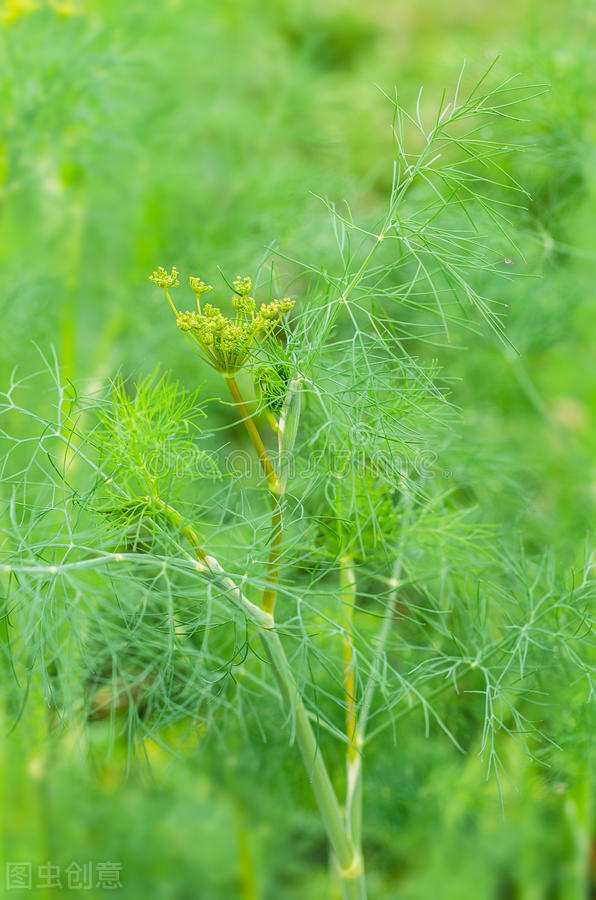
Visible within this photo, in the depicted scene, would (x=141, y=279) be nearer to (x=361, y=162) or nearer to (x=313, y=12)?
(x=361, y=162)

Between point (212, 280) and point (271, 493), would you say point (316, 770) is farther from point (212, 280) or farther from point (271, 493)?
point (212, 280)

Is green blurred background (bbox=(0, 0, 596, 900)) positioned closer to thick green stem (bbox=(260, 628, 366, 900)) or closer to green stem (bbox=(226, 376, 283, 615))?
thick green stem (bbox=(260, 628, 366, 900))

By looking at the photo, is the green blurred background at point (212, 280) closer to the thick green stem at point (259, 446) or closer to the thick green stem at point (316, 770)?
the thick green stem at point (316, 770)

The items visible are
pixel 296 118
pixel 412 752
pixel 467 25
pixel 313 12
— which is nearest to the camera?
pixel 412 752

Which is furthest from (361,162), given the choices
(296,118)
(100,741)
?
(100,741)

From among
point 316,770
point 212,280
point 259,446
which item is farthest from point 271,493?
point 212,280

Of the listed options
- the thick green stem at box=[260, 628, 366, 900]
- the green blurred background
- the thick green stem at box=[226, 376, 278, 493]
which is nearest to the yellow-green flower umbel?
the thick green stem at box=[226, 376, 278, 493]
